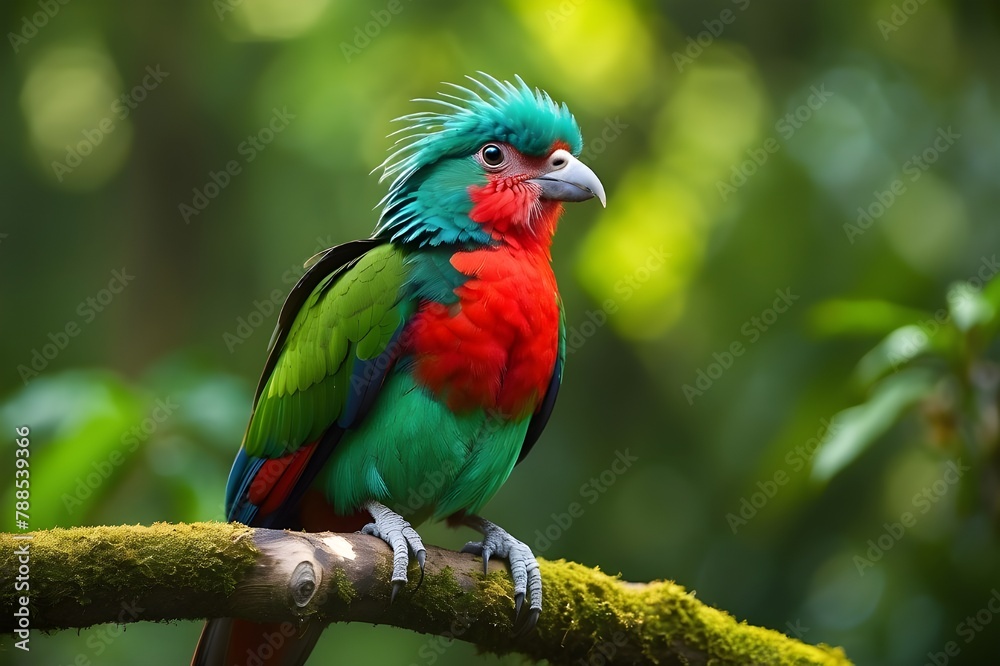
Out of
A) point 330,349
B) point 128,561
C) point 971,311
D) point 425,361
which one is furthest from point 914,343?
point 128,561

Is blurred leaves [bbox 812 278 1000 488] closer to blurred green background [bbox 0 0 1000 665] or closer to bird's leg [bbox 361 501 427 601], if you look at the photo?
blurred green background [bbox 0 0 1000 665]

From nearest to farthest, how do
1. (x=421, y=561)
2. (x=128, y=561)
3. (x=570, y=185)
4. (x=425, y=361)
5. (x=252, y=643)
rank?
(x=128, y=561), (x=421, y=561), (x=425, y=361), (x=252, y=643), (x=570, y=185)

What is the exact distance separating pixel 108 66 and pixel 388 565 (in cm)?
543

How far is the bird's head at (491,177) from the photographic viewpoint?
4.49m

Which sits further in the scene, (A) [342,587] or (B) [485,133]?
(B) [485,133]

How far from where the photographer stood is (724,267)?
22.2ft

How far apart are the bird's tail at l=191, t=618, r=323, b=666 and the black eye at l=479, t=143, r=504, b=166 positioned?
7.41ft

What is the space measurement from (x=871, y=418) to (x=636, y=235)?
2843mm

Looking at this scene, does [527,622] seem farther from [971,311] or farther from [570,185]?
[971,311]

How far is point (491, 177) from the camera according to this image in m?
4.62

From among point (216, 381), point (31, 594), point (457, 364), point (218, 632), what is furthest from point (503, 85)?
point (31, 594)

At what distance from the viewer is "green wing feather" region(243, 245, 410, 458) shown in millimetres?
4188

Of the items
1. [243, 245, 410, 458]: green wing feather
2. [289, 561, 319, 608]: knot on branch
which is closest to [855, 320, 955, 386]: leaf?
[243, 245, 410, 458]: green wing feather

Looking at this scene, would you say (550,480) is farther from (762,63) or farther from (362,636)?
(762,63)
